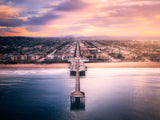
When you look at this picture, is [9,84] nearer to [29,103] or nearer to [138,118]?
[29,103]

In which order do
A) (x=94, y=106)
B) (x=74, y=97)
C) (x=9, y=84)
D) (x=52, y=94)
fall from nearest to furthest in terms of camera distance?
(x=94, y=106), (x=74, y=97), (x=52, y=94), (x=9, y=84)

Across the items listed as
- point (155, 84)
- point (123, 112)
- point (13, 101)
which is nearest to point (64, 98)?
point (13, 101)

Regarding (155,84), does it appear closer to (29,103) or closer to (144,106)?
(144,106)

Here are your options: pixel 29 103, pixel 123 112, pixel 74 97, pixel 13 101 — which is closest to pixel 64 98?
pixel 74 97

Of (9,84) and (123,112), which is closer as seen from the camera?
(123,112)

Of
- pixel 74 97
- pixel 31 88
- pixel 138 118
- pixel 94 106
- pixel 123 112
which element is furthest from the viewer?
pixel 31 88

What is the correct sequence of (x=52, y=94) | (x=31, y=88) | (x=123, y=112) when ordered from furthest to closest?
(x=31, y=88), (x=52, y=94), (x=123, y=112)
